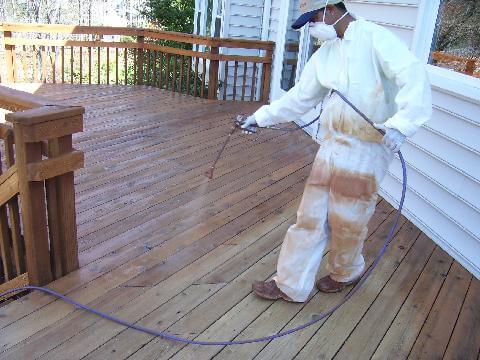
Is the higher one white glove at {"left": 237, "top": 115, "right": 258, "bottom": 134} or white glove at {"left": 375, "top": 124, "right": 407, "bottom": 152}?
white glove at {"left": 375, "top": 124, "right": 407, "bottom": 152}

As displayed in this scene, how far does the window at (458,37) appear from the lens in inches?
103

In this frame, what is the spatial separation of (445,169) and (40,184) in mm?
2234

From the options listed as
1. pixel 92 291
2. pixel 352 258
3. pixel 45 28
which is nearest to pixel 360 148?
pixel 352 258

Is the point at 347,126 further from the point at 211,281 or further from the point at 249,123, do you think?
the point at 211,281

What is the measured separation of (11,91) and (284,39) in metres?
3.98

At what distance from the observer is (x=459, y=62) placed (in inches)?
106

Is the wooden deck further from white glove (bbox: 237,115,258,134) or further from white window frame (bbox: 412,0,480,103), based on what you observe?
white window frame (bbox: 412,0,480,103)

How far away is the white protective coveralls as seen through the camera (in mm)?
1675

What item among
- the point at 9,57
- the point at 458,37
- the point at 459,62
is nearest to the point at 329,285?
the point at 459,62

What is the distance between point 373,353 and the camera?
1907 mm

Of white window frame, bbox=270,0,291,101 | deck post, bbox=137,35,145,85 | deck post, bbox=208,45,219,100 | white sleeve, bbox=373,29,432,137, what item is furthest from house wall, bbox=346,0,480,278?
deck post, bbox=137,35,145,85

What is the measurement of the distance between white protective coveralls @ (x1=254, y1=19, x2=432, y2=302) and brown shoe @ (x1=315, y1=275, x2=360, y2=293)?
0.35 ft

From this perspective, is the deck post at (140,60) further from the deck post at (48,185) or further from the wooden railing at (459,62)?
the deck post at (48,185)

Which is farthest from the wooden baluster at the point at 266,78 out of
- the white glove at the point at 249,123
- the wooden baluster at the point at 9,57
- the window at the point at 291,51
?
Result: the white glove at the point at 249,123
